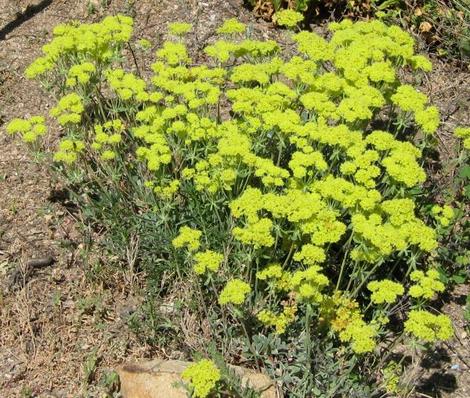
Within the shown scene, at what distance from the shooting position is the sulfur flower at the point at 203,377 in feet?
11.4

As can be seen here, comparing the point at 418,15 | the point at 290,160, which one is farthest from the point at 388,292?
the point at 418,15

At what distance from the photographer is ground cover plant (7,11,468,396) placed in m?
3.86

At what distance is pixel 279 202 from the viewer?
12.7 feet

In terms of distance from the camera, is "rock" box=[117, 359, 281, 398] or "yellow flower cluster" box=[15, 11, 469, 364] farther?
"rock" box=[117, 359, 281, 398]

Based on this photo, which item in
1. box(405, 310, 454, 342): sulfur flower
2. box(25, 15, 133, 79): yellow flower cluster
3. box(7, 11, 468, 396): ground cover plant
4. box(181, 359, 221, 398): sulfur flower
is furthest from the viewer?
box(25, 15, 133, 79): yellow flower cluster

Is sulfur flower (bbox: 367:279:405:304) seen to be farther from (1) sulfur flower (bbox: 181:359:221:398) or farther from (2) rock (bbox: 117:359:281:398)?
(1) sulfur flower (bbox: 181:359:221:398)

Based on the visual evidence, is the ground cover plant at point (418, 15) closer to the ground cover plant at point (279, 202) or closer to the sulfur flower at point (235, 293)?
the ground cover plant at point (279, 202)

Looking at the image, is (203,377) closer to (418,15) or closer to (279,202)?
(279,202)

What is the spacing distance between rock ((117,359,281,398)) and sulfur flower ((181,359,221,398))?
0.40m

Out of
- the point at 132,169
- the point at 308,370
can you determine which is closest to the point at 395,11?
the point at 132,169

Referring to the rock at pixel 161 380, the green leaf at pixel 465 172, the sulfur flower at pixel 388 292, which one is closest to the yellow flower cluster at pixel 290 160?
the sulfur flower at pixel 388 292

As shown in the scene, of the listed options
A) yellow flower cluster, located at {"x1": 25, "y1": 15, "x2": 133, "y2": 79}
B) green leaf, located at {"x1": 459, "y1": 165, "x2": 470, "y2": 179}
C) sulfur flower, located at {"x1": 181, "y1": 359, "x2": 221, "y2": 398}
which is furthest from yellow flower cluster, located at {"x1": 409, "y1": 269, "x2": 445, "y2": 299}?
yellow flower cluster, located at {"x1": 25, "y1": 15, "x2": 133, "y2": 79}

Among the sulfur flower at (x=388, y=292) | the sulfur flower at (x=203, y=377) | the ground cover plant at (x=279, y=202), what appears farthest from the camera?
the ground cover plant at (x=279, y=202)

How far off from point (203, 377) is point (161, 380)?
1.91 feet
